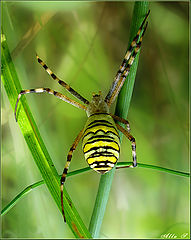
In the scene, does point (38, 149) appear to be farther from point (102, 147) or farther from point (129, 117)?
point (129, 117)

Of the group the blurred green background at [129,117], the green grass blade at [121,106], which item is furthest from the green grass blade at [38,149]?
the blurred green background at [129,117]

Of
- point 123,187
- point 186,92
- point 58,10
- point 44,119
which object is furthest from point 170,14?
point 123,187

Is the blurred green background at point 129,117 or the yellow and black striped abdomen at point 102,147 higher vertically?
the blurred green background at point 129,117

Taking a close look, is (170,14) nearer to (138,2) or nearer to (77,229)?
(138,2)

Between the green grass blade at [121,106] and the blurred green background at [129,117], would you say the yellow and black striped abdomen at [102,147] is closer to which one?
the green grass blade at [121,106]

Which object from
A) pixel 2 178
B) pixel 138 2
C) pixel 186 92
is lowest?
pixel 2 178

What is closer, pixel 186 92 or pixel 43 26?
pixel 43 26

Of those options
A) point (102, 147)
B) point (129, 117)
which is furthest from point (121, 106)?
point (129, 117)
